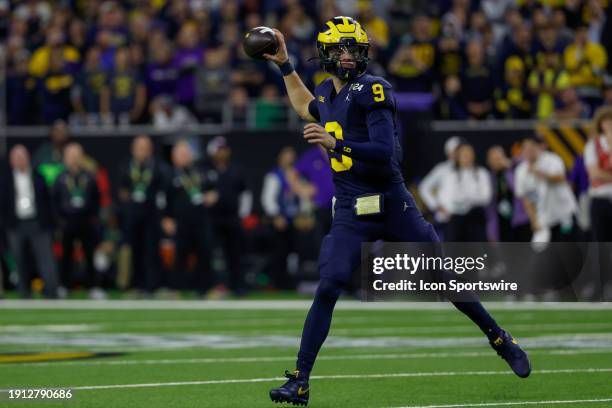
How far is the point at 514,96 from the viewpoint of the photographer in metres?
18.5

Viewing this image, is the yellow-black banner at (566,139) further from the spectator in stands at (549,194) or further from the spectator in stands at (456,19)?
the spectator in stands at (456,19)

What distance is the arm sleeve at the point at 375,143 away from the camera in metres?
7.66

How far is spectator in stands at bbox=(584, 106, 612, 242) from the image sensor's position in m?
14.2

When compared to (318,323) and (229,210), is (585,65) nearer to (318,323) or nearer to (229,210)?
(229,210)

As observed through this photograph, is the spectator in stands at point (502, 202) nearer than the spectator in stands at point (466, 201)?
No

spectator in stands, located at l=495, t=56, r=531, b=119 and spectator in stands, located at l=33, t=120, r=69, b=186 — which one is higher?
spectator in stands, located at l=495, t=56, r=531, b=119

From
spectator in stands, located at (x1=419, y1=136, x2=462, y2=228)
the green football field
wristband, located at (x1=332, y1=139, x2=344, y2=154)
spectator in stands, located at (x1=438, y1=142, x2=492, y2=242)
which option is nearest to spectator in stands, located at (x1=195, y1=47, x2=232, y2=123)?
spectator in stands, located at (x1=419, y1=136, x2=462, y2=228)

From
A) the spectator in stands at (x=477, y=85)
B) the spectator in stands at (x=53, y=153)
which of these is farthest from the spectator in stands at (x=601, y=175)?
the spectator in stands at (x=53, y=153)

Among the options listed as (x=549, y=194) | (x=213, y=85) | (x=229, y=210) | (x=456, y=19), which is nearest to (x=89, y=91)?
(x=213, y=85)

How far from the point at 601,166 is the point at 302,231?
19.3 feet

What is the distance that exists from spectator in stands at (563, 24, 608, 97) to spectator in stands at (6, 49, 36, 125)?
8158 mm

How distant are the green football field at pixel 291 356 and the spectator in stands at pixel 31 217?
194cm

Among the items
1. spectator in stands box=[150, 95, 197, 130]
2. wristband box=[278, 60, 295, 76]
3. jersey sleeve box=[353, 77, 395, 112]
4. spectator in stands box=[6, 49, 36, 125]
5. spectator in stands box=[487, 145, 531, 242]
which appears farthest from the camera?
spectator in stands box=[6, 49, 36, 125]

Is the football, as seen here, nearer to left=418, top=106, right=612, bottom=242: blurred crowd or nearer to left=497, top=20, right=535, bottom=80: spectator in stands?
left=418, top=106, right=612, bottom=242: blurred crowd
